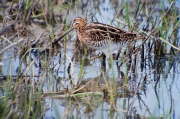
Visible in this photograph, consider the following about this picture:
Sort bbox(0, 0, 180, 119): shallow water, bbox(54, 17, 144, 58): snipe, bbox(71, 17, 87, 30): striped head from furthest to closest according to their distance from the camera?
bbox(71, 17, 87, 30): striped head < bbox(54, 17, 144, 58): snipe < bbox(0, 0, 180, 119): shallow water

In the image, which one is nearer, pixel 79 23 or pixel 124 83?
pixel 124 83

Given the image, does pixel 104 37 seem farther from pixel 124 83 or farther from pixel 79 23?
pixel 124 83

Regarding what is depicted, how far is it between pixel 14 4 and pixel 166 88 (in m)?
3.03

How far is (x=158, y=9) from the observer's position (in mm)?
7945

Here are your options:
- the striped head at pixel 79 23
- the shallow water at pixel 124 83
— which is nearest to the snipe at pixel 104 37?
the striped head at pixel 79 23

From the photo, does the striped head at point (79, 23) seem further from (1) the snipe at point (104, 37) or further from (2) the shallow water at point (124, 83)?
(2) the shallow water at point (124, 83)

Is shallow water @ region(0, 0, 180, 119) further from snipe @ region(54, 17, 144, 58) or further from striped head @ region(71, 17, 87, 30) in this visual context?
striped head @ region(71, 17, 87, 30)

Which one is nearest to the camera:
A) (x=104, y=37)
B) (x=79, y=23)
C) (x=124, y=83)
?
(x=124, y=83)

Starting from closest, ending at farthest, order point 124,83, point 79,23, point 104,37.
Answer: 1. point 124,83
2. point 104,37
3. point 79,23

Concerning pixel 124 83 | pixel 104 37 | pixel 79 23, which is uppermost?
pixel 79 23

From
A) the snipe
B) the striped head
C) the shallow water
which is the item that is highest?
the striped head

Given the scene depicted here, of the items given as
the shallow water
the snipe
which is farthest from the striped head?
the shallow water

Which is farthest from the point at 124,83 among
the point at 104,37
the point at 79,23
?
the point at 79,23

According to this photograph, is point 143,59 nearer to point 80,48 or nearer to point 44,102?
point 80,48
